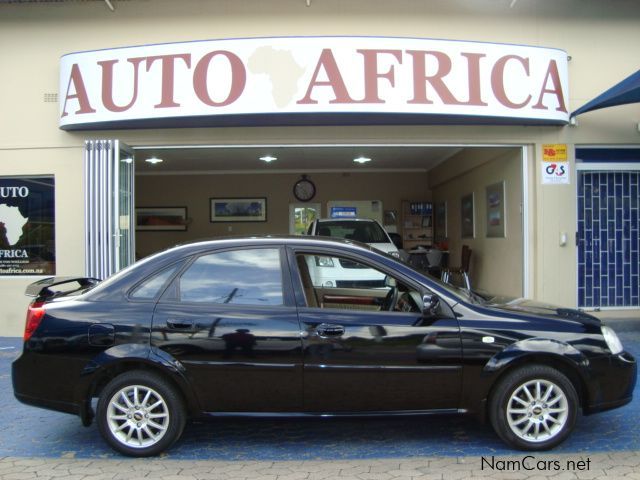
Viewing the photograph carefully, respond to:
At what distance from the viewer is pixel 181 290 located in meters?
4.35

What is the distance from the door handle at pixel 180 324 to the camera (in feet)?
13.8

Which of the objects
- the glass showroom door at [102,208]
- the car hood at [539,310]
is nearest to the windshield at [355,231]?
the glass showroom door at [102,208]

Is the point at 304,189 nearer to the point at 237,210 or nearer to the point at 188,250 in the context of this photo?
the point at 237,210

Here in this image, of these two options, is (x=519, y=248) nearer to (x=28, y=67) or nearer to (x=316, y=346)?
(x=316, y=346)

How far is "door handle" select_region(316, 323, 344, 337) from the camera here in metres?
4.18

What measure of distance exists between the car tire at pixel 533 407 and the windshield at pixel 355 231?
22.1 feet

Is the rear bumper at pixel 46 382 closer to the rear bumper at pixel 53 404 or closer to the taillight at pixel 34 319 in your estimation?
the rear bumper at pixel 53 404

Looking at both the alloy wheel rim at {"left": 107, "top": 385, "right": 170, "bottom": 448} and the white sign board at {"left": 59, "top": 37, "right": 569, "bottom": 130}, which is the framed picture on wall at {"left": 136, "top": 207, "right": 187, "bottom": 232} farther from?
the alloy wheel rim at {"left": 107, "top": 385, "right": 170, "bottom": 448}

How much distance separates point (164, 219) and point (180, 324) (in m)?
12.1

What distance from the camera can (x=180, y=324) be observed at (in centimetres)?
421

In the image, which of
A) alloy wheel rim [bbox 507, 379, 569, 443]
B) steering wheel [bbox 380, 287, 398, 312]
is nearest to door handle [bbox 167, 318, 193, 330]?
steering wheel [bbox 380, 287, 398, 312]

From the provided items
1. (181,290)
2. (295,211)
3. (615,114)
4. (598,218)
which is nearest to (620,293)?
(598,218)

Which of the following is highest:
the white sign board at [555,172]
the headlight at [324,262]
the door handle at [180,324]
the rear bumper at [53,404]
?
the white sign board at [555,172]

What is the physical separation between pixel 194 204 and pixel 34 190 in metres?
7.07
